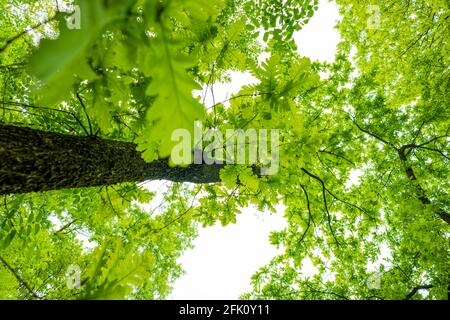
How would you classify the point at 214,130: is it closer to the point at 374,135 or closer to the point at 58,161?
the point at 58,161

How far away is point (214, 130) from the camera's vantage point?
242 cm

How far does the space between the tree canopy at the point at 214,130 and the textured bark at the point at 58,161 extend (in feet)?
0.04

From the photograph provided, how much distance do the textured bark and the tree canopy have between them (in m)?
0.01

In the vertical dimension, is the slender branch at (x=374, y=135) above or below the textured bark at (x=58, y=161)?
above

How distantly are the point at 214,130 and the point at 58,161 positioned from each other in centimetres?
120

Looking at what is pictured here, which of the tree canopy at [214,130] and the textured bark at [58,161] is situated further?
the textured bark at [58,161]

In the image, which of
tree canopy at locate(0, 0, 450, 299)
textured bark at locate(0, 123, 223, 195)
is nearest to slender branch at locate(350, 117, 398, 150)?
tree canopy at locate(0, 0, 450, 299)

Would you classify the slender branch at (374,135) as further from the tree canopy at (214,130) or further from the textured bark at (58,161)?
the textured bark at (58,161)

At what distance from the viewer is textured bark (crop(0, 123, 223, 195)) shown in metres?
1.51

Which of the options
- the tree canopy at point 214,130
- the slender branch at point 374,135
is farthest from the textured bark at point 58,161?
the slender branch at point 374,135

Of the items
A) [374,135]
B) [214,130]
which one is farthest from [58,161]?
[374,135]

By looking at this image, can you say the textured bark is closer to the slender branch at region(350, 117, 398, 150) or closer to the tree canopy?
the tree canopy

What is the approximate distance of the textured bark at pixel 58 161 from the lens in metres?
1.51

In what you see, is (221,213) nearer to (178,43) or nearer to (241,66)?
(241,66)
